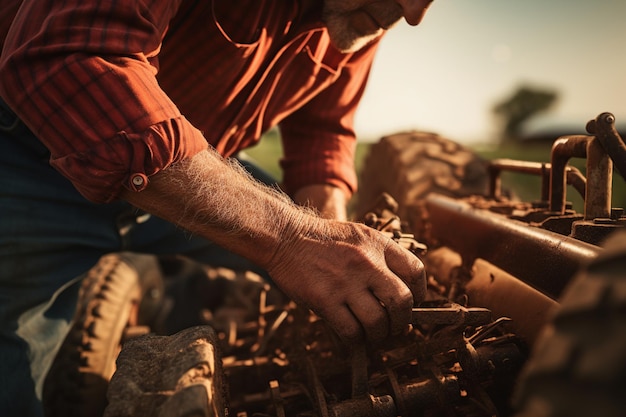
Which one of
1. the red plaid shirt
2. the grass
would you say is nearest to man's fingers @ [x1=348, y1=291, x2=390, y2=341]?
the red plaid shirt

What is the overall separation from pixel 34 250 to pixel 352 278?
144cm

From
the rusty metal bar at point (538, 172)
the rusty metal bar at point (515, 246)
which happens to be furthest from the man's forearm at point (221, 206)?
the rusty metal bar at point (538, 172)

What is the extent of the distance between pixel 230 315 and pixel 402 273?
4.91ft

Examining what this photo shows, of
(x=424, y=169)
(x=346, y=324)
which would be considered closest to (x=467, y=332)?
(x=346, y=324)

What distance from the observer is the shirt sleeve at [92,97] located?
4.27 feet

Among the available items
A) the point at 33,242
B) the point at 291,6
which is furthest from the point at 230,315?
the point at 291,6

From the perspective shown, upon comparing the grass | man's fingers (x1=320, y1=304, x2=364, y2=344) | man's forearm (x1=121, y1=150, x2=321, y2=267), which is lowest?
the grass

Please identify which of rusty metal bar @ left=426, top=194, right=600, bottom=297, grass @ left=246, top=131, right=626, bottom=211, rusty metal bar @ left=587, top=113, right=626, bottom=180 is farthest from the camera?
grass @ left=246, top=131, right=626, bottom=211

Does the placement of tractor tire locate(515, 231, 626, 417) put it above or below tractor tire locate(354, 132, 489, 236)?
above

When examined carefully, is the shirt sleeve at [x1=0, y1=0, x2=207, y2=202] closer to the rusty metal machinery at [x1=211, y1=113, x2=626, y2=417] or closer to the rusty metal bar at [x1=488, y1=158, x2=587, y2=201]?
the rusty metal machinery at [x1=211, y1=113, x2=626, y2=417]

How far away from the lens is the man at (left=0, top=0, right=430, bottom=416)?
4.31 feet

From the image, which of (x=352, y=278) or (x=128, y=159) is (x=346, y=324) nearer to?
(x=352, y=278)

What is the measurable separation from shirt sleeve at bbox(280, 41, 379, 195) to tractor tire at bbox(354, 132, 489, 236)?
0.28 meters

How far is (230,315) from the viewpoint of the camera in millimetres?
2654
